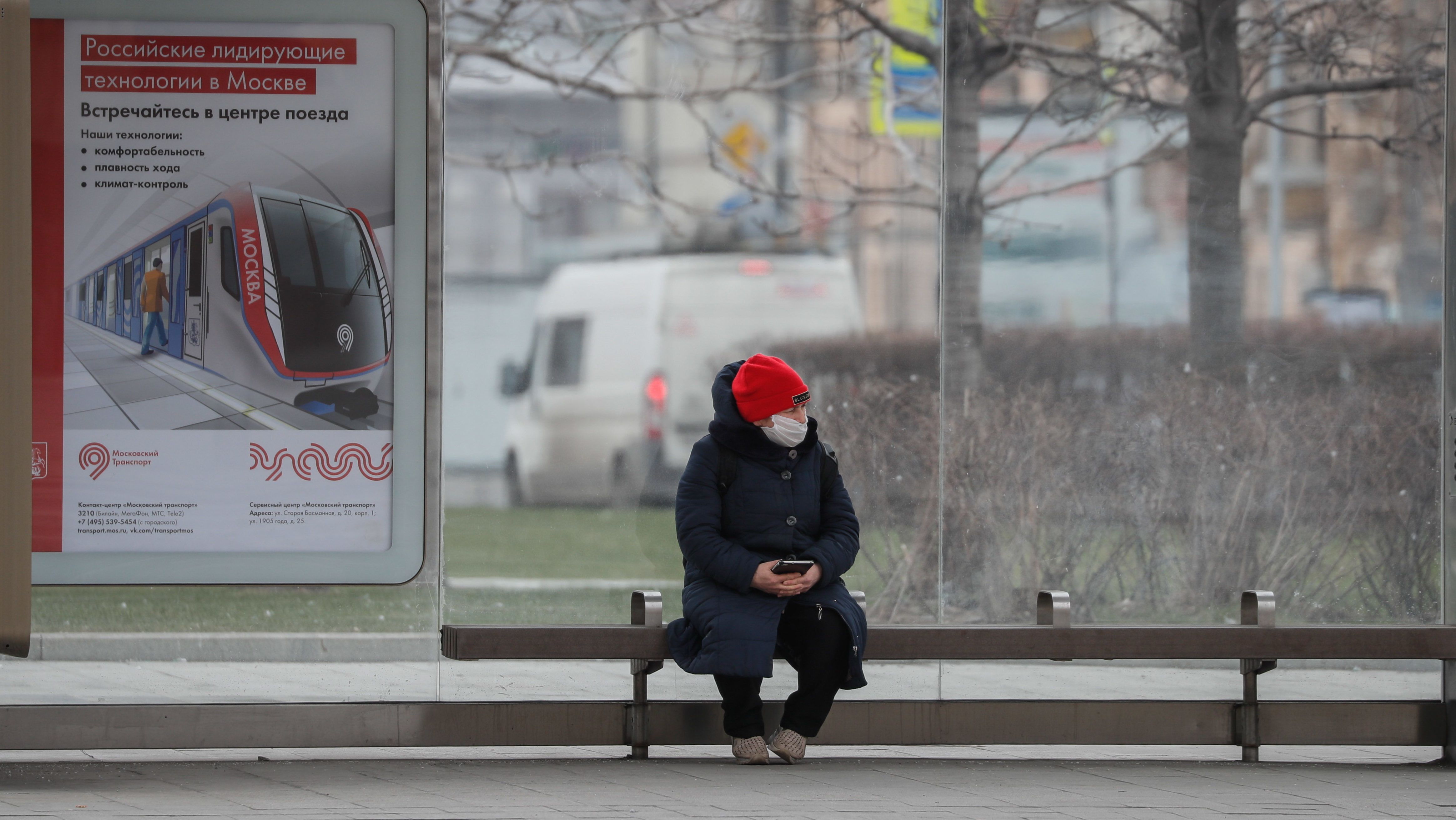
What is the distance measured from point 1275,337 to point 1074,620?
1309 millimetres

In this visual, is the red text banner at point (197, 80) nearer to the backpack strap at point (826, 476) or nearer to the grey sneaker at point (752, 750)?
the backpack strap at point (826, 476)

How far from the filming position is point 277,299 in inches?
228

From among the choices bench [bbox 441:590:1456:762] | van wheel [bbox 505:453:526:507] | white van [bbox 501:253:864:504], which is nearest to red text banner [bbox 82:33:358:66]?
white van [bbox 501:253:864:504]

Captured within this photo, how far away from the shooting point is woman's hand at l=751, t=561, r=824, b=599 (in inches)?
207

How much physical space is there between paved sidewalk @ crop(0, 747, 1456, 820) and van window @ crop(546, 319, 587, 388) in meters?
1.37

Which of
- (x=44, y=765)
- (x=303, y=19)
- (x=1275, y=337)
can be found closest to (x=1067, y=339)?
(x=1275, y=337)

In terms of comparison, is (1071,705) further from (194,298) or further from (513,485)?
(194,298)

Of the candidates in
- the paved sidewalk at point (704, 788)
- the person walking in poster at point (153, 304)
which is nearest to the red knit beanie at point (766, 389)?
the paved sidewalk at point (704, 788)

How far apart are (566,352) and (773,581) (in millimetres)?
1563

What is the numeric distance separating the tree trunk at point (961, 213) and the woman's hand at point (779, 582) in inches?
53.4

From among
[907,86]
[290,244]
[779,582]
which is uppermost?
[907,86]

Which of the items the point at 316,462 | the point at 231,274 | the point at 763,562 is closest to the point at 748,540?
the point at 763,562

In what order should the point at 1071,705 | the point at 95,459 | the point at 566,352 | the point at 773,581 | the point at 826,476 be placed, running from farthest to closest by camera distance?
1. the point at 566,352
2. the point at 1071,705
3. the point at 95,459
4. the point at 826,476
5. the point at 773,581

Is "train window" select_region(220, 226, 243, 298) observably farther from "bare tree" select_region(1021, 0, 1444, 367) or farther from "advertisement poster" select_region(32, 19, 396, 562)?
"bare tree" select_region(1021, 0, 1444, 367)
